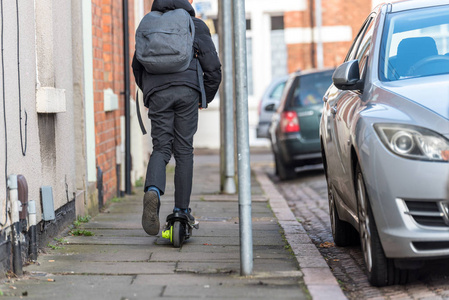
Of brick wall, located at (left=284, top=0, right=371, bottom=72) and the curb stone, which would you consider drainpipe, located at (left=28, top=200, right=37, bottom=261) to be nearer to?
the curb stone

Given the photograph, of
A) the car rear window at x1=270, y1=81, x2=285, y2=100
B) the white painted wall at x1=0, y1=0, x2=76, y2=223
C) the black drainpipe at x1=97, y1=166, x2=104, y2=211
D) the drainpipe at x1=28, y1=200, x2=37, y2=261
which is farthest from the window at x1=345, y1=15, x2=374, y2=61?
the car rear window at x1=270, y1=81, x2=285, y2=100

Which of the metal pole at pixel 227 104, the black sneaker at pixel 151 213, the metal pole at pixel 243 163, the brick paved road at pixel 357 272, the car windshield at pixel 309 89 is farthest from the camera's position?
the car windshield at pixel 309 89

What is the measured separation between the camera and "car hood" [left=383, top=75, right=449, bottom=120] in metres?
4.92

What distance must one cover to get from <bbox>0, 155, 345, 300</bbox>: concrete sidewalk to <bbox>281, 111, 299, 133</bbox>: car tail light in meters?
6.00

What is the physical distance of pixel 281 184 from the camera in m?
14.3

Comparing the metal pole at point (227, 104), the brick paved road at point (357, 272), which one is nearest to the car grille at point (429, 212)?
the brick paved road at point (357, 272)

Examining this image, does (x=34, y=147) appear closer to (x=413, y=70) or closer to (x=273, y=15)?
(x=413, y=70)

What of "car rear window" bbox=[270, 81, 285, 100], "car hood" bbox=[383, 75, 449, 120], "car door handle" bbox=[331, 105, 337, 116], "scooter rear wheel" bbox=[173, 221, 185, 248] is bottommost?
"scooter rear wheel" bbox=[173, 221, 185, 248]

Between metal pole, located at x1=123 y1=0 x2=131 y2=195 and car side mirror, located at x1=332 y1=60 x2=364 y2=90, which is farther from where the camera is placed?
metal pole, located at x1=123 y1=0 x2=131 y2=195

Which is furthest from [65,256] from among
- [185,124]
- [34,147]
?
[185,124]

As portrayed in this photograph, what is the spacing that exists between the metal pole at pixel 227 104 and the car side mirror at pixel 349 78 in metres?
5.31

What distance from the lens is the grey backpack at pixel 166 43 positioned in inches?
248

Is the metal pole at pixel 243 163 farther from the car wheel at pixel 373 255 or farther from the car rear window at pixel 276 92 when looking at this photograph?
the car rear window at pixel 276 92

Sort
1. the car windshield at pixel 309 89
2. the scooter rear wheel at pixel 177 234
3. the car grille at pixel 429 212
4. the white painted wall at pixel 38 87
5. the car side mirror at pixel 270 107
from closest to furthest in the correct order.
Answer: the car grille at pixel 429 212 < the white painted wall at pixel 38 87 < the scooter rear wheel at pixel 177 234 < the car windshield at pixel 309 89 < the car side mirror at pixel 270 107
